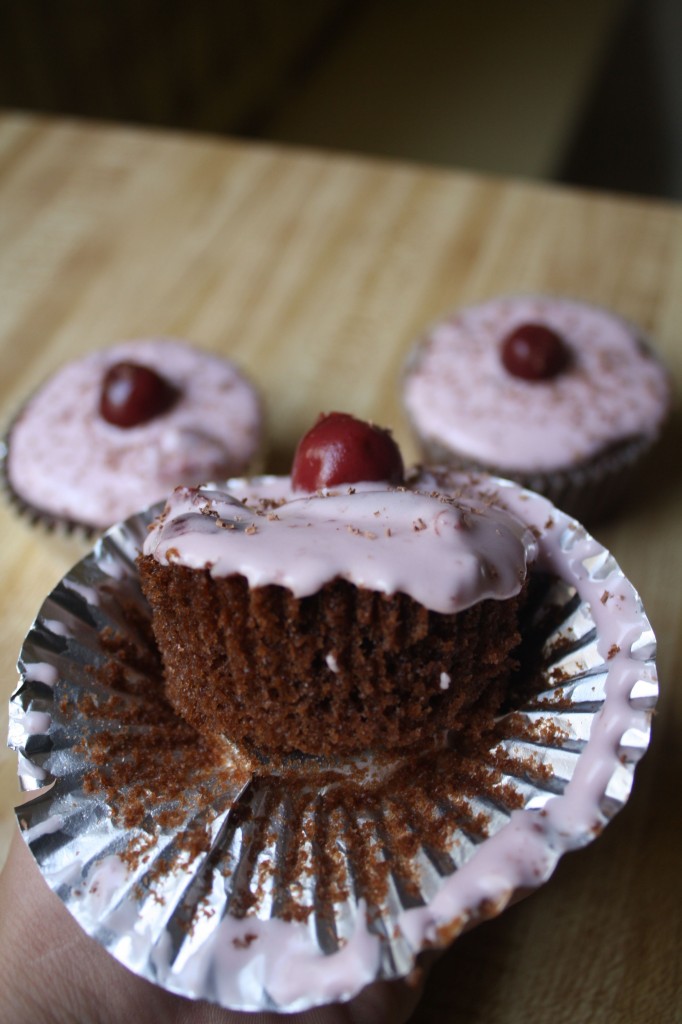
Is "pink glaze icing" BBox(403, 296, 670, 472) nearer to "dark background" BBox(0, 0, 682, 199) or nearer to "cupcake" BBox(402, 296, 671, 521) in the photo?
"cupcake" BBox(402, 296, 671, 521)

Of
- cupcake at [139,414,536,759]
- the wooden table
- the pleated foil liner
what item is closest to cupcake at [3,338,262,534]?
the wooden table

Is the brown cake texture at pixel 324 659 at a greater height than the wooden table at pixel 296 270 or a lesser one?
greater

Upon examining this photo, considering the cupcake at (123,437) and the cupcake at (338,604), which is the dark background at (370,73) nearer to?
the cupcake at (123,437)

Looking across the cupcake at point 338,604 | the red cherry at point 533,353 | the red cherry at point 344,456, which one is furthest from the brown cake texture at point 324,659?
the red cherry at point 533,353

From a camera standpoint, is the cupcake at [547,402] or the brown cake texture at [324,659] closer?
the brown cake texture at [324,659]

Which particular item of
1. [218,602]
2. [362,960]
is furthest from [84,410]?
[362,960]

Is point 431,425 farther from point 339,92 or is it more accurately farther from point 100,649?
point 339,92
